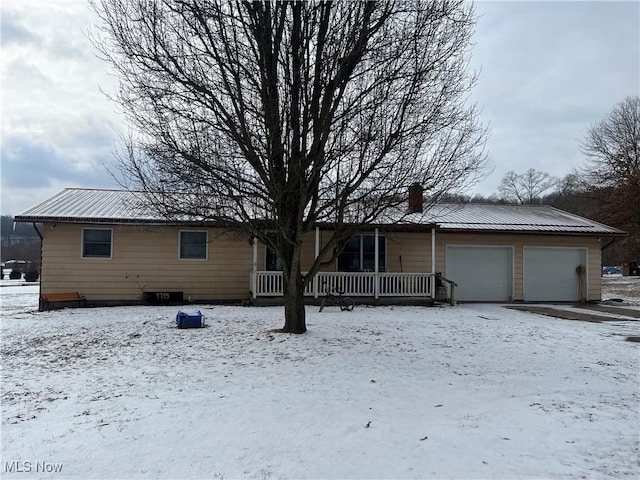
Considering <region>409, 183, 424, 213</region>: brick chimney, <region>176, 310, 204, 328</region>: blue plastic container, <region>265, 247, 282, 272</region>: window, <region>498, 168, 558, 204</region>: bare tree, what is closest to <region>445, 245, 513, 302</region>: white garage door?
<region>265, 247, 282, 272</region>: window

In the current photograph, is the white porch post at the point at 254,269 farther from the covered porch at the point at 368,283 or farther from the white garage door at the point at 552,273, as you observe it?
the white garage door at the point at 552,273

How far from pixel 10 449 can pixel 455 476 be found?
3.70m

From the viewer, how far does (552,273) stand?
1653 cm

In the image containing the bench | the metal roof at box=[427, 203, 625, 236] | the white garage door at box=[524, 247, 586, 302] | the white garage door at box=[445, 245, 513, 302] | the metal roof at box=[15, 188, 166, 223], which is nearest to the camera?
the metal roof at box=[15, 188, 166, 223]

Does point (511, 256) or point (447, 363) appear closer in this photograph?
point (447, 363)

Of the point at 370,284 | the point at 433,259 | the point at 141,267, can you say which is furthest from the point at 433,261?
the point at 141,267

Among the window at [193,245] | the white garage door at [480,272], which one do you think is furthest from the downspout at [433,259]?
the window at [193,245]

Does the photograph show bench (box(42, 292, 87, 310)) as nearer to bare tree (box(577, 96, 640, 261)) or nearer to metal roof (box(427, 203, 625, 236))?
metal roof (box(427, 203, 625, 236))

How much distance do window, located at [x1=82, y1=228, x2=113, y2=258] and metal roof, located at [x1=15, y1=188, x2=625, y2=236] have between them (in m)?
0.56

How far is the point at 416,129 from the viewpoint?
779 cm

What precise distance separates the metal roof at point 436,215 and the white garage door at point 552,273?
A: 94cm

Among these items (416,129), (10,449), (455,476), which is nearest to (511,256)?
(416,129)

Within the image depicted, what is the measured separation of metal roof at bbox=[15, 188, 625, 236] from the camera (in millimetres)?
13211

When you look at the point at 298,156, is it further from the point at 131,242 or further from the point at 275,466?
the point at 131,242
